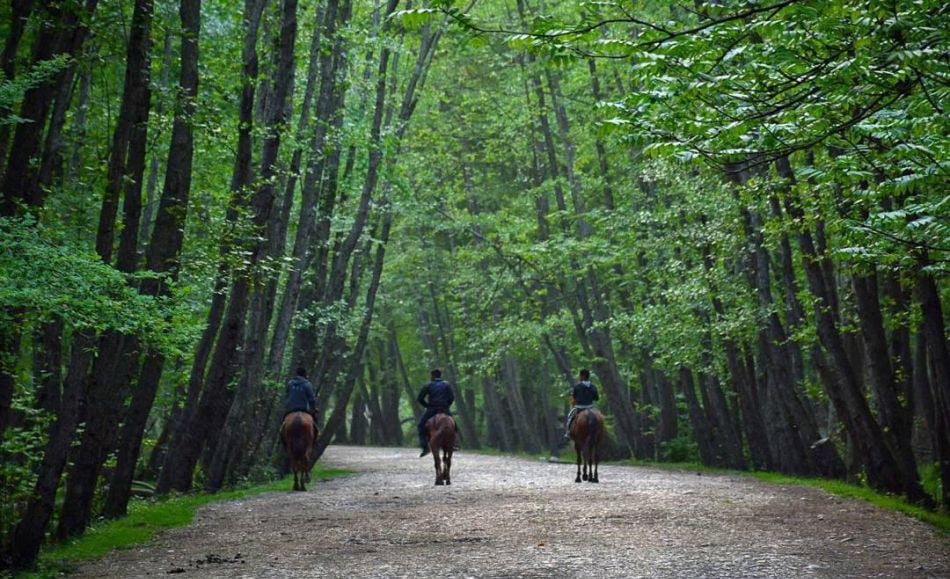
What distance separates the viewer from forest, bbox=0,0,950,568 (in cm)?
902

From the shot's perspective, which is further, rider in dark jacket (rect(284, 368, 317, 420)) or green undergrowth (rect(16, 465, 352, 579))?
rider in dark jacket (rect(284, 368, 317, 420))

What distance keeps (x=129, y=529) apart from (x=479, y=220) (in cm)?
2422

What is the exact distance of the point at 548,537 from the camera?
12008mm

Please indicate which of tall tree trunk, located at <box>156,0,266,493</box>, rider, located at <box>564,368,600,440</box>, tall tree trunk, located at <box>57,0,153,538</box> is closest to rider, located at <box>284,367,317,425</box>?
tall tree trunk, located at <box>156,0,266,493</box>

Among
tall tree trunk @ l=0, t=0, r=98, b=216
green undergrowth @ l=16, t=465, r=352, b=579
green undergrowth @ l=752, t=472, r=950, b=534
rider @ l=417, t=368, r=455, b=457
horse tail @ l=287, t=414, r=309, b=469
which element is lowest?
green undergrowth @ l=16, t=465, r=352, b=579

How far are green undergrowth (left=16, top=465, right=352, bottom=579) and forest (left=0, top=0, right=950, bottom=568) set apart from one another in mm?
323

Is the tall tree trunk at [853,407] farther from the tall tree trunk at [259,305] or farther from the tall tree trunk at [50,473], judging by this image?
the tall tree trunk at [50,473]

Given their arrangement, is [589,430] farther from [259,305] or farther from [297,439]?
[259,305]

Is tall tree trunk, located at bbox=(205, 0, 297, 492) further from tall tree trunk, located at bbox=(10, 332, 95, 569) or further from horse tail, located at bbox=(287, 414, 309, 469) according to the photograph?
tall tree trunk, located at bbox=(10, 332, 95, 569)

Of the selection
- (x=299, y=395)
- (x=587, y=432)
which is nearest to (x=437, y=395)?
(x=299, y=395)

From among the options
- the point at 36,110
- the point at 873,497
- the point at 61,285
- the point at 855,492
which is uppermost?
the point at 36,110

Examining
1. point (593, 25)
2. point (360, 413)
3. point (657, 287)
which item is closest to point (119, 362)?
point (593, 25)

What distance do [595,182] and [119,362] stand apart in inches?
799

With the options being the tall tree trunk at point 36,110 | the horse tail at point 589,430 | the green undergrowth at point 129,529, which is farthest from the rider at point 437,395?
the tall tree trunk at point 36,110
